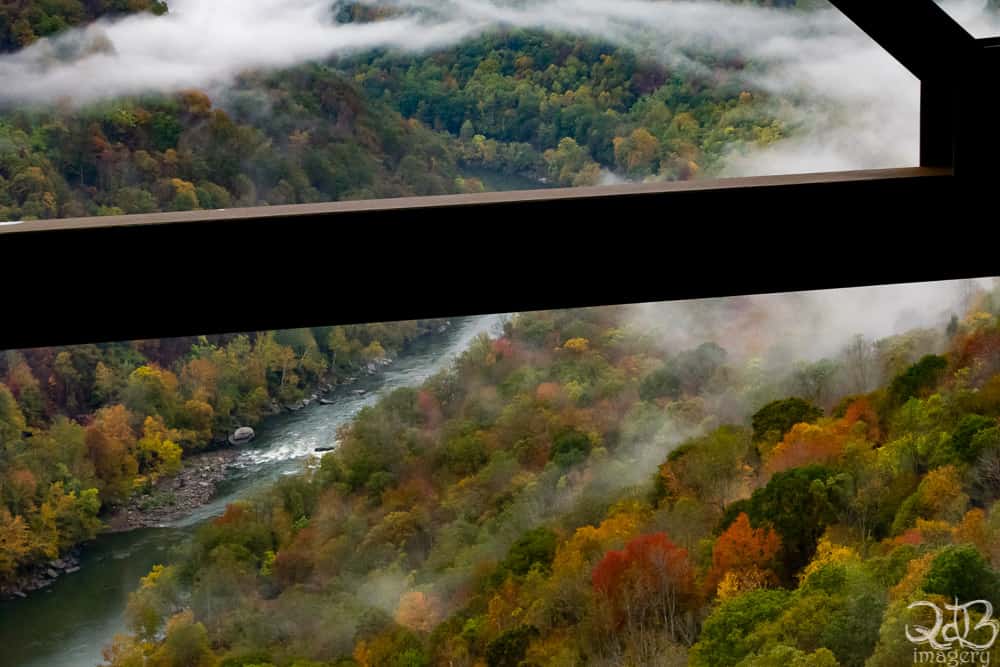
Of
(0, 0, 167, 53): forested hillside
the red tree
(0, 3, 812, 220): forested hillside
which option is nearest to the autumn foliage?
the red tree

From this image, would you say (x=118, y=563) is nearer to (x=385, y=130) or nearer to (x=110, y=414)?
(x=110, y=414)

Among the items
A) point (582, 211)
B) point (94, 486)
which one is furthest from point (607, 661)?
point (582, 211)

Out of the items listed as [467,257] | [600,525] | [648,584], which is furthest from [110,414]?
[467,257]

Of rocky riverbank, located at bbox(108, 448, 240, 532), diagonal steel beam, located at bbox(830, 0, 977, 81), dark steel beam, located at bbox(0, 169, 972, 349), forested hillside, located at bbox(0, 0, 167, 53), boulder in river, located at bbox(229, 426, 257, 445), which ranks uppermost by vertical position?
forested hillside, located at bbox(0, 0, 167, 53)

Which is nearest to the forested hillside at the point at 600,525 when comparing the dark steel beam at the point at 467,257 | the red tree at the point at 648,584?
the red tree at the point at 648,584

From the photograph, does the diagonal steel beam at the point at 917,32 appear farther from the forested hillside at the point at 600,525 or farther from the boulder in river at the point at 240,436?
the forested hillside at the point at 600,525

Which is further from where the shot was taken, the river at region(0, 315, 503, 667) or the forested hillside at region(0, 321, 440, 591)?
the forested hillside at region(0, 321, 440, 591)

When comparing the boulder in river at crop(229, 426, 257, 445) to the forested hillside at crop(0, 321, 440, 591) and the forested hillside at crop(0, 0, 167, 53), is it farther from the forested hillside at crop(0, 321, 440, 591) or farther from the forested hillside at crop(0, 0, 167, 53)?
the forested hillside at crop(0, 0, 167, 53)
